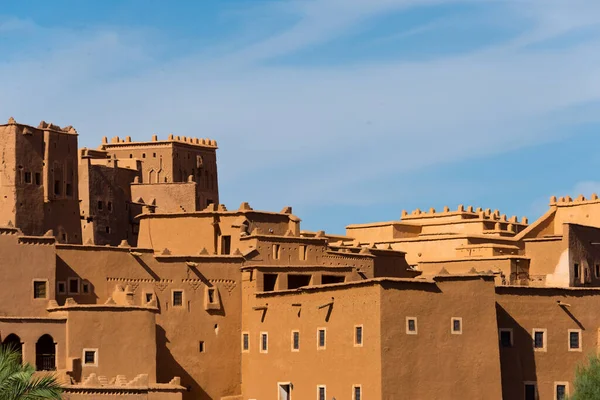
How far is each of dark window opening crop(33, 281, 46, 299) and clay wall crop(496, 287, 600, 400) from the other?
14883 mm

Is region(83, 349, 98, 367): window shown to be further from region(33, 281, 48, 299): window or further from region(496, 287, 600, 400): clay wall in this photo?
region(496, 287, 600, 400): clay wall

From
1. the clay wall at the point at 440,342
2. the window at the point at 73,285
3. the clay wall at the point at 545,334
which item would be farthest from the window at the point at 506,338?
the window at the point at 73,285

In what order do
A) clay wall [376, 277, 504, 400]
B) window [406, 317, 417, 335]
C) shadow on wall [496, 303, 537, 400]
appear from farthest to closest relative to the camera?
1. shadow on wall [496, 303, 537, 400]
2. window [406, 317, 417, 335]
3. clay wall [376, 277, 504, 400]

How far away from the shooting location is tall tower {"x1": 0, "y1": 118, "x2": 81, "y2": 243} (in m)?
69.9

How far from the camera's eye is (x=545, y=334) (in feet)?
190

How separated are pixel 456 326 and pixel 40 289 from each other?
1378cm

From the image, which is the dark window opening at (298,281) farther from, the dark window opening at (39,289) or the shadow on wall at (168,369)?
the dark window opening at (39,289)

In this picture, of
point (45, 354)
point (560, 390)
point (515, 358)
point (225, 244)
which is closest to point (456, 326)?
point (515, 358)

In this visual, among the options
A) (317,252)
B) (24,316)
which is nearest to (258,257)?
(317,252)

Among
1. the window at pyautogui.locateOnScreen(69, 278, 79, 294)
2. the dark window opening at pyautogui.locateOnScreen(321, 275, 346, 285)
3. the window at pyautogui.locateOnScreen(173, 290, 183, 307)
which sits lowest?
the window at pyautogui.locateOnScreen(173, 290, 183, 307)

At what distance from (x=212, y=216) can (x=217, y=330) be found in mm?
6277

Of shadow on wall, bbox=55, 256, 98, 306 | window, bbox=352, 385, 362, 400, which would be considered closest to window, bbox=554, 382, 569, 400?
window, bbox=352, 385, 362, 400

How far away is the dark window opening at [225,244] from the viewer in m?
64.9

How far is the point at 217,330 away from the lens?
6097 cm
